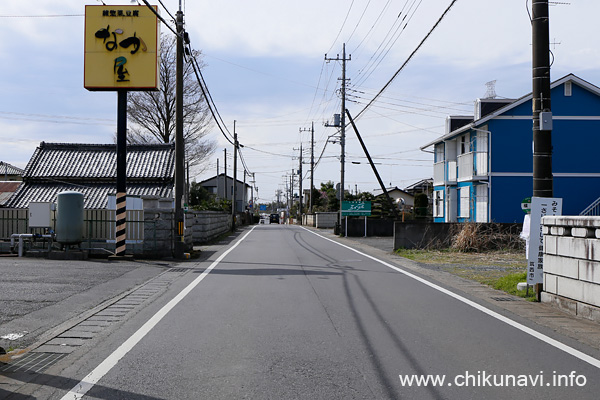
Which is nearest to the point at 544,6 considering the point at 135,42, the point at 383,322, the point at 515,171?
the point at 383,322

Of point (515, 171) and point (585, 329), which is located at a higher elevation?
point (515, 171)

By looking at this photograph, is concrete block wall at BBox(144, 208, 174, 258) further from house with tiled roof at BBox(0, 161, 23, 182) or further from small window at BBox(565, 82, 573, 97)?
house with tiled roof at BBox(0, 161, 23, 182)

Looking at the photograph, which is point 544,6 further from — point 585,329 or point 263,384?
point 263,384

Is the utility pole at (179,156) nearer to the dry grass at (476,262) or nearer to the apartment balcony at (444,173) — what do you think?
the dry grass at (476,262)

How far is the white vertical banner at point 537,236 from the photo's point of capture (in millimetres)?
9711

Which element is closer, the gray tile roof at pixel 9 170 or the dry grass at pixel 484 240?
the dry grass at pixel 484 240

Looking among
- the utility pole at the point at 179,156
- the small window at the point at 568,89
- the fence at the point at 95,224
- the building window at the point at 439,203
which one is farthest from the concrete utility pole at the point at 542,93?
the building window at the point at 439,203

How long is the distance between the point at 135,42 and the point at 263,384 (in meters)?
14.9

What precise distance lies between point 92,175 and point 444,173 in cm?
2192

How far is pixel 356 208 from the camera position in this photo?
3650 centimetres

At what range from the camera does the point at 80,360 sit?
578cm

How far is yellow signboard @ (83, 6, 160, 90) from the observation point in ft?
56.7

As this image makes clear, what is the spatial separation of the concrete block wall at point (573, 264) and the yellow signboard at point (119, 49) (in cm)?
1282

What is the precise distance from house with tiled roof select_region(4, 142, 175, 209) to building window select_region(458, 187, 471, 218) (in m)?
17.3
